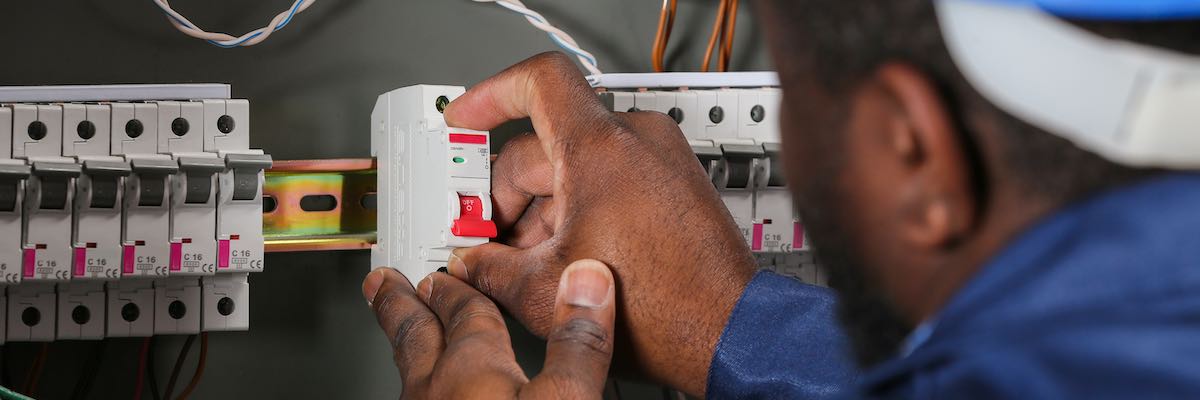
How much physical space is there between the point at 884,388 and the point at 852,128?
0.13m

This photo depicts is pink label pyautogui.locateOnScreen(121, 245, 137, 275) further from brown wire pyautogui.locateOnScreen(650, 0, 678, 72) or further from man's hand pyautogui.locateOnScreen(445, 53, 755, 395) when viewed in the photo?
brown wire pyautogui.locateOnScreen(650, 0, 678, 72)

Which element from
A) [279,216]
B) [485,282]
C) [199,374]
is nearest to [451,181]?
[485,282]

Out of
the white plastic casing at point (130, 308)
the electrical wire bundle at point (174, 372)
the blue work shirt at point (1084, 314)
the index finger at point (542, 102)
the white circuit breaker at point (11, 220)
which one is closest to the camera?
the blue work shirt at point (1084, 314)

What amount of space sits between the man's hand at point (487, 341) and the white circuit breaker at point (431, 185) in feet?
0.20

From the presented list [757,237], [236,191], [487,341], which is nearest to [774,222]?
[757,237]

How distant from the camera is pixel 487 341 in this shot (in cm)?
100

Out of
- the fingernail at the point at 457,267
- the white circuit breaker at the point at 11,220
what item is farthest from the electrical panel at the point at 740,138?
the white circuit breaker at the point at 11,220

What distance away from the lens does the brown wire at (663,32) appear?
1602 mm

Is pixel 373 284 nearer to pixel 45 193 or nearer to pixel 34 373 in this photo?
pixel 45 193

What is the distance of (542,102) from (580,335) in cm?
30

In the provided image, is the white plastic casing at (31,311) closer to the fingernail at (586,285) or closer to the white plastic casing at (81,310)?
the white plastic casing at (81,310)

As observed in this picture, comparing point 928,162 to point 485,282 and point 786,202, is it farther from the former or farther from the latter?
point 786,202

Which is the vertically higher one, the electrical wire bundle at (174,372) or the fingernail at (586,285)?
the fingernail at (586,285)

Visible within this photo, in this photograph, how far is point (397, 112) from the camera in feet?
4.41
